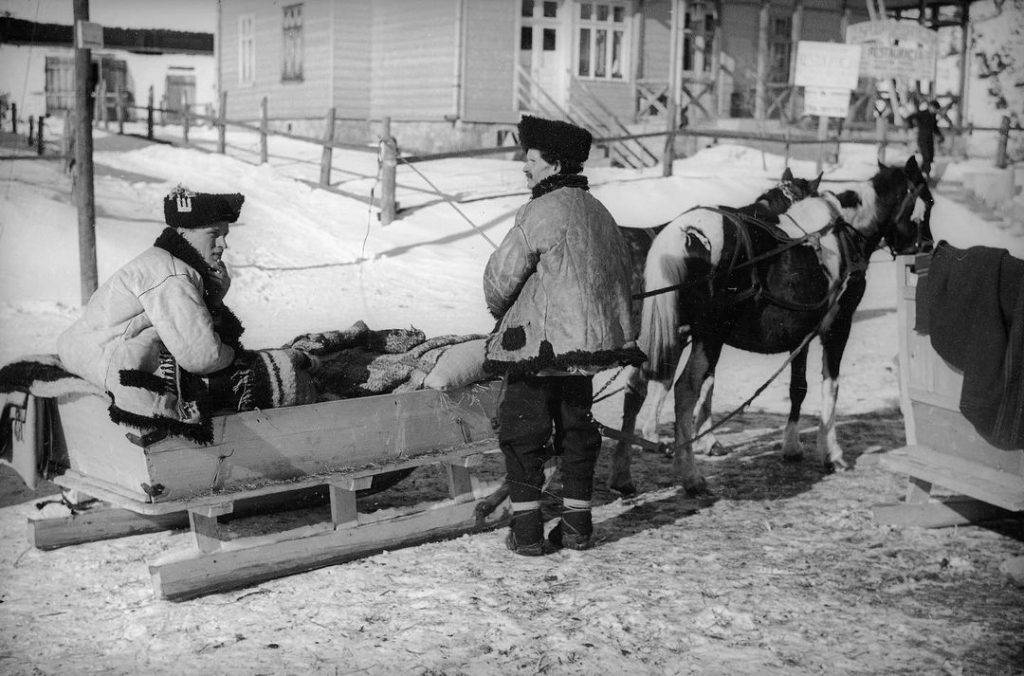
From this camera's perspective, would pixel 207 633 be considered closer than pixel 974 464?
Yes

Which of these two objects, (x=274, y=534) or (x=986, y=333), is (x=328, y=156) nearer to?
(x=274, y=534)

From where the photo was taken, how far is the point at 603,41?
21.9 meters

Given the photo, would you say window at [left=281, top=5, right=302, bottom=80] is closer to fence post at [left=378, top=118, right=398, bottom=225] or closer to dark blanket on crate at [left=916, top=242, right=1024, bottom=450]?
fence post at [left=378, top=118, right=398, bottom=225]

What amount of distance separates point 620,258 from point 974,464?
212 cm

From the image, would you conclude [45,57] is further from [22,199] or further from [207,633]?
[207,633]

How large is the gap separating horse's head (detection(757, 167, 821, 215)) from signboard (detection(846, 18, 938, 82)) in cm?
Answer: 1411

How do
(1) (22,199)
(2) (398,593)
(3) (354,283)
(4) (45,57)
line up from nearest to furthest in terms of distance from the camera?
(2) (398,593), (3) (354,283), (1) (22,199), (4) (45,57)

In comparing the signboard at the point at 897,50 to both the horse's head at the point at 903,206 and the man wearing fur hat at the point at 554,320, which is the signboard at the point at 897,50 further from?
the man wearing fur hat at the point at 554,320

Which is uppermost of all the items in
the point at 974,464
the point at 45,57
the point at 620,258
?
the point at 45,57

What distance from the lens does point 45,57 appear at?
111 feet

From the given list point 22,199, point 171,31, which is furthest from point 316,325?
point 171,31

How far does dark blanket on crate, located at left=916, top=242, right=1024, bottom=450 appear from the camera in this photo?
4516mm

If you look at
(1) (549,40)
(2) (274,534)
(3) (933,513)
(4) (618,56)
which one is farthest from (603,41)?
(2) (274,534)

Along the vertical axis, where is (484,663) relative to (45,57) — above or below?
below
